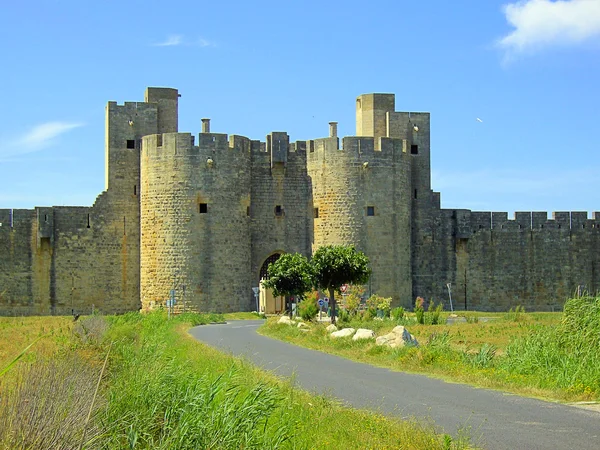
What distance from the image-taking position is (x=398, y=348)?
55.3 ft

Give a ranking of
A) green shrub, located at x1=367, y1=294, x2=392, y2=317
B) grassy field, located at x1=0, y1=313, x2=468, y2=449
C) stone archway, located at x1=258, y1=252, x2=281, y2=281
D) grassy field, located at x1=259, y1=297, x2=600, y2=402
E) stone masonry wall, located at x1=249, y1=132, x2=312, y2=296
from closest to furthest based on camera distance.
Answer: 1. grassy field, located at x1=0, y1=313, x2=468, y2=449
2. grassy field, located at x1=259, y1=297, x2=600, y2=402
3. green shrub, located at x1=367, y1=294, x2=392, y2=317
4. stone masonry wall, located at x1=249, y1=132, x2=312, y2=296
5. stone archway, located at x1=258, y1=252, x2=281, y2=281

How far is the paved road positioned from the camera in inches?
337

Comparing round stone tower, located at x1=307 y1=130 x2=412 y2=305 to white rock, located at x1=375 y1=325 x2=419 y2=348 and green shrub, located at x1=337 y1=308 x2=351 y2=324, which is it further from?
white rock, located at x1=375 y1=325 x2=419 y2=348

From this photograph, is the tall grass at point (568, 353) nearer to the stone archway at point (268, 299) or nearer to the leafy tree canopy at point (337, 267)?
the leafy tree canopy at point (337, 267)

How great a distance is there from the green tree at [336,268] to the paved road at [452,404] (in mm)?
10661

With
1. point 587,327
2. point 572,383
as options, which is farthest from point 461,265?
point 572,383

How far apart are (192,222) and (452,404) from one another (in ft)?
75.8

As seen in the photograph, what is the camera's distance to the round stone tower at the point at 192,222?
3294 cm

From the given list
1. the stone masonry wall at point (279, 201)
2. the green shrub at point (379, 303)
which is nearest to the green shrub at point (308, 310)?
the green shrub at point (379, 303)

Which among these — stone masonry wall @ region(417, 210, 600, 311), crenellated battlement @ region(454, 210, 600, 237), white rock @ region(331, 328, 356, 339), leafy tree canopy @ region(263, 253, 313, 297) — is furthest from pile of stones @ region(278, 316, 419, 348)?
crenellated battlement @ region(454, 210, 600, 237)

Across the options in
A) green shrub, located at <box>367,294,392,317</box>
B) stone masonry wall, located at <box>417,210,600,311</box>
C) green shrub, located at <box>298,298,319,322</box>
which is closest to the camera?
green shrub, located at <box>298,298,319,322</box>

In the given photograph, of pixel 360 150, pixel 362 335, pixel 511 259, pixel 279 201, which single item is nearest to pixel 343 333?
pixel 362 335

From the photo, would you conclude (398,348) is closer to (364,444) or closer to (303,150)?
(364,444)

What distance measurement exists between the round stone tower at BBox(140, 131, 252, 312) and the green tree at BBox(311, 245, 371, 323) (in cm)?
653
